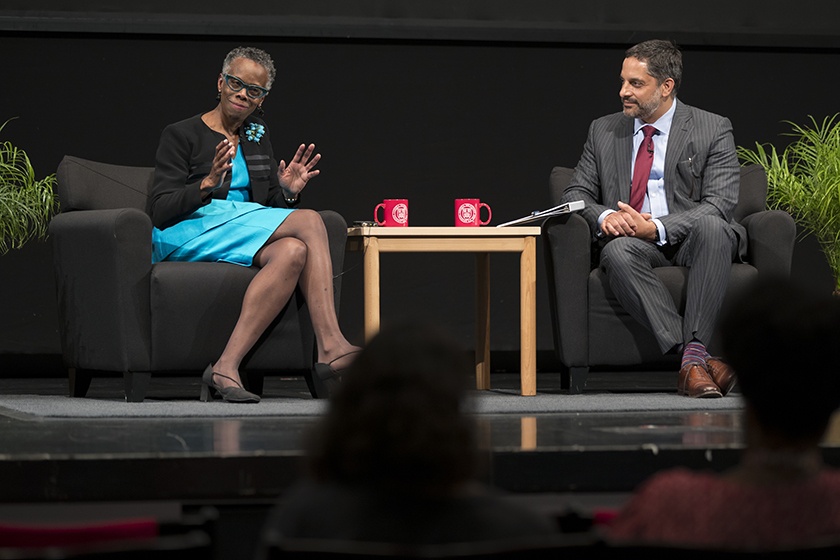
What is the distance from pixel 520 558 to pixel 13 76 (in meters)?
5.35

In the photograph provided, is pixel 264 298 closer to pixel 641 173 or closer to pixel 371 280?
pixel 371 280

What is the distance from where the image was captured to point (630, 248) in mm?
4258

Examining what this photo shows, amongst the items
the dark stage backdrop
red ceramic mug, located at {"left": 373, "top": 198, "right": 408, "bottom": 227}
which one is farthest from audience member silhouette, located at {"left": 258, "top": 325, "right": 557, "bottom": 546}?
the dark stage backdrop

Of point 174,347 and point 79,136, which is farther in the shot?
point 79,136

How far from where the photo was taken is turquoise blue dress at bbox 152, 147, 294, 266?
4.09m

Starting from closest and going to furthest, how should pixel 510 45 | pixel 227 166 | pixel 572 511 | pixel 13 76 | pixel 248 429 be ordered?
pixel 572 511
pixel 248 429
pixel 227 166
pixel 13 76
pixel 510 45

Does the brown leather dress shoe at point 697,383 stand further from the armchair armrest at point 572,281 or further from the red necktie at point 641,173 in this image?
the red necktie at point 641,173

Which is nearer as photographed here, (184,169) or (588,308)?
(184,169)

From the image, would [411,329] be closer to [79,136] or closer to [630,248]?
[630,248]

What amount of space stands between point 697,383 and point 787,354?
2.81 m

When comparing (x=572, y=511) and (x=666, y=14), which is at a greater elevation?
(x=666, y=14)

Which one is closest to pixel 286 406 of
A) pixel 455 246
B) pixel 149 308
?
pixel 149 308

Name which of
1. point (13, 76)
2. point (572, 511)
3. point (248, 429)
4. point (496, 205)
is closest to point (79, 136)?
point (13, 76)

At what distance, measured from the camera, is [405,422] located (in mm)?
1190
